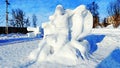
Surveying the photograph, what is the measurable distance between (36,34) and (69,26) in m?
26.5

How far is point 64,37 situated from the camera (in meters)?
12.1

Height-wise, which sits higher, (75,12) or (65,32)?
(75,12)

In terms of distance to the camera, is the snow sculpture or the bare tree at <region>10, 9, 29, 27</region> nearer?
the snow sculpture

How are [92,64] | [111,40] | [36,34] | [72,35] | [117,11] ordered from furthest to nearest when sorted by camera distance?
1. [117,11]
2. [36,34]
3. [111,40]
4. [72,35]
5. [92,64]

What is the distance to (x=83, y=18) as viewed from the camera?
41.5 feet

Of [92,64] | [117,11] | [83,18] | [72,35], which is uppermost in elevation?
[117,11]

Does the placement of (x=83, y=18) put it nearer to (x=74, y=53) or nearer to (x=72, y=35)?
(x=72, y=35)

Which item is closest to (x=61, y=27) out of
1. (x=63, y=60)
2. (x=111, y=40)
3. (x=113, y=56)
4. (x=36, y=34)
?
(x=63, y=60)

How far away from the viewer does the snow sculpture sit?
11163 mm

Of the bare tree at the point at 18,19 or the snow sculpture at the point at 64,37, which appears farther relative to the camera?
the bare tree at the point at 18,19

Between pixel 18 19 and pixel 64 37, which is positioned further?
pixel 18 19

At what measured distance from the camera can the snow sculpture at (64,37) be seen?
1116 centimetres

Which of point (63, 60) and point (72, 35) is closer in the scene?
point (63, 60)

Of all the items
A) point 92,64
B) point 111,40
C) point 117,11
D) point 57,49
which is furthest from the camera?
point 117,11
